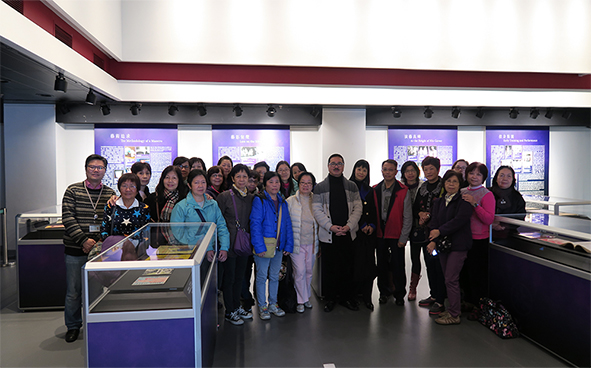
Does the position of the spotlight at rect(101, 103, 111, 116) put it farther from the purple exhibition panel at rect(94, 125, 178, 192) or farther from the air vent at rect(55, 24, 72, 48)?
the air vent at rect(55, 24, 72, 48)

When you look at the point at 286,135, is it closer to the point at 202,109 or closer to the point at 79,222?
the point at 202,109

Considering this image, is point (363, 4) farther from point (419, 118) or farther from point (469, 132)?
point (469, 132)

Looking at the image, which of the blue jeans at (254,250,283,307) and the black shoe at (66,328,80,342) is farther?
the blue jeans at (254,250,283,307)

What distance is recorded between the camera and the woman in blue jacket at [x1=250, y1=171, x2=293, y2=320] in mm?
3570

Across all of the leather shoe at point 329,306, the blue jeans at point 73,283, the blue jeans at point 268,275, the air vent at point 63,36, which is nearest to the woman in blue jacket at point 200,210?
the blue jeans at point 268,275

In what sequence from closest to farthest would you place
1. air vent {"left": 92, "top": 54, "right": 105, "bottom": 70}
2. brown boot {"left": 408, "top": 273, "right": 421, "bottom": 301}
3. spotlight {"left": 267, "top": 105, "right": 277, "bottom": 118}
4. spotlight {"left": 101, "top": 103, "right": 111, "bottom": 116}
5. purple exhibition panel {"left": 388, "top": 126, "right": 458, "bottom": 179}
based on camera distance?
brown boot {"left": 408, "top": 273, "right": 421, "bottom": 301}, air vent {"left": 92, "top": 54, "right": 105, "bottom": 70}, spotlight {"left": 101, "top": 103, "right": 111, "bottom": 116}, spotlight {"left": 267, "top": 105, "right": 277, "bottom": 118}, purple exhibition panel {"left": 388, "top": 126, "right": 458, "bottom": 179}

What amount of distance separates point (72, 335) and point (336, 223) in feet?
9.57

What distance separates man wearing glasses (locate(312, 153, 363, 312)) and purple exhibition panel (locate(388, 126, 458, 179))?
4001mm

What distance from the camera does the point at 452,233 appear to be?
11.6 ft

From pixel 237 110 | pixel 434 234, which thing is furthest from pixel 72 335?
pixel 237 110

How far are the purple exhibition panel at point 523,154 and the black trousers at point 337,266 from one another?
18.1ft

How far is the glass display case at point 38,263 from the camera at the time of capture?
3945 millimetres

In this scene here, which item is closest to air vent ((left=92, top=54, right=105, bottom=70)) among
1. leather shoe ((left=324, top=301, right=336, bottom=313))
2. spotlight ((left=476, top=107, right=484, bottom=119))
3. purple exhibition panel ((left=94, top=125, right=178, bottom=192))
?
purple exhibition panel ((left=94, top=125, right=178, bottom=192))

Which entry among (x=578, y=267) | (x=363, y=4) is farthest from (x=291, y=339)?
(x=363, y=4)
